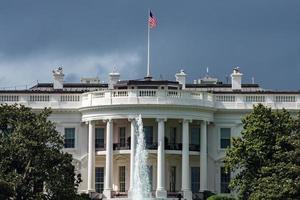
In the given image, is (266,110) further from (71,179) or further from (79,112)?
(79,112)

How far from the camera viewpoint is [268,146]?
7288 centimetres

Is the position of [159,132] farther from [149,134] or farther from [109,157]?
[109,157]

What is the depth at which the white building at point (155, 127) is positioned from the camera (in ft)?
279

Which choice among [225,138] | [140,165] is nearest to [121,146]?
[140,165]

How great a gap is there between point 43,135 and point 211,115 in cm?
2124

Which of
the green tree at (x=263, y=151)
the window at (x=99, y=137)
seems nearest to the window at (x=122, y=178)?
the window at (x=99, y=137)

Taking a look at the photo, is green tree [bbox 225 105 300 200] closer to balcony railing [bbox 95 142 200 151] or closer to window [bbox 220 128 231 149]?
balcony railing [bbox 95 142 200 151]

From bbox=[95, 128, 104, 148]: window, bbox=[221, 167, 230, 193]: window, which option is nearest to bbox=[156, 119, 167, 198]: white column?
bbox=[95, 128, 104, 148]: window

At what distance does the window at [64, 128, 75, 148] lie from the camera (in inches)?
3494

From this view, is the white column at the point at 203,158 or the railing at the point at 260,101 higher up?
the railing at the point at 260,101

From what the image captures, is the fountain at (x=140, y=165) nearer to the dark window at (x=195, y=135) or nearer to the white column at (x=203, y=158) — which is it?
the white column at (x=203, y=158)

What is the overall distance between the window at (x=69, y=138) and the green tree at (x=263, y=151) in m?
17.8

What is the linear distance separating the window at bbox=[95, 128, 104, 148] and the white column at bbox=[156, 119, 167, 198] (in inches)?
218

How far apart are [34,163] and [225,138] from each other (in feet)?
78.1
